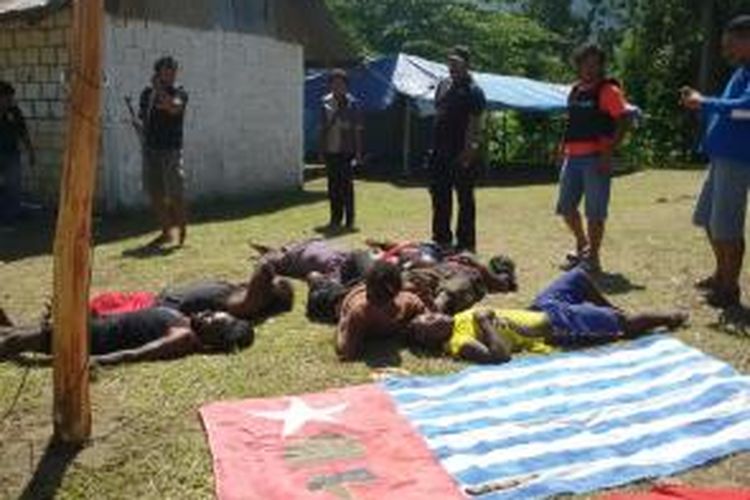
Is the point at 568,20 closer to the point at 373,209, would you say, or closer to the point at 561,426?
the point at 373,209

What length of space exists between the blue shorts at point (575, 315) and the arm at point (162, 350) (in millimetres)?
2303

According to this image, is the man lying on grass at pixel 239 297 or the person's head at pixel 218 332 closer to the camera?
the person's head at pixel 218 332

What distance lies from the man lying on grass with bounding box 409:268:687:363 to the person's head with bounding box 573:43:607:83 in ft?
7.51

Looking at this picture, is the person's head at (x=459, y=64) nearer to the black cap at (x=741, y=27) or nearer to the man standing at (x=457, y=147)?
the man standing at (x=457, y=147)

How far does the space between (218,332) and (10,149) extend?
25.7ft

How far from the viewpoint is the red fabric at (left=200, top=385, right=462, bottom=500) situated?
491 cm

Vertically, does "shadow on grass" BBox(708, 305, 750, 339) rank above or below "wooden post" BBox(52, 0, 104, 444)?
below

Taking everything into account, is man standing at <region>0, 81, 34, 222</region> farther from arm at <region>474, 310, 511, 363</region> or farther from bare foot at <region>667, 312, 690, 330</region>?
bare foot at <region>667, 312, 690, 330</region>

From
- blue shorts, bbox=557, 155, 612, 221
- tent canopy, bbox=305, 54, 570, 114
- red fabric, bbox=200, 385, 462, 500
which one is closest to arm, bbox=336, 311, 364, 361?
red fabric, bbox=200, 385, 462, 500

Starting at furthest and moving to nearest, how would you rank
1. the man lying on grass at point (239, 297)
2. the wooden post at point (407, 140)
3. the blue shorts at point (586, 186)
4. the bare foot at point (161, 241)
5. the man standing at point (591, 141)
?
the wooden post at point (407, 140)
the bare foot at point (161, 241)
the blue shorts at point (586, 186)
the man standing at point (591, 141)
the man lying on grass at point (239, 297)

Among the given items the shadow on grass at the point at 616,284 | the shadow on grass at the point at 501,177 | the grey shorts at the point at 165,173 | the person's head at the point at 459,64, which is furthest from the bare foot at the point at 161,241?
the shadow on grass at the point at 501,177

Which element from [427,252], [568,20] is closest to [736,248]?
[427,252]

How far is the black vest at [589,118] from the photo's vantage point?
31.0ft

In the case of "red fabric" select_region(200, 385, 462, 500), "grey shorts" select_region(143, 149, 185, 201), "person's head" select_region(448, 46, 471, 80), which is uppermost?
"person's head" select_region(448, 46, 471, 80)
